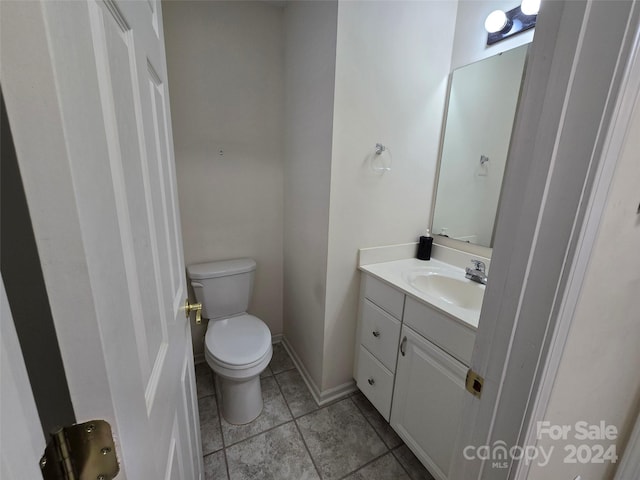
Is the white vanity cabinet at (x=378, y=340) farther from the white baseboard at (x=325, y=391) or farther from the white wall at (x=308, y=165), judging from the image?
the white wall at (x=308, y=165)

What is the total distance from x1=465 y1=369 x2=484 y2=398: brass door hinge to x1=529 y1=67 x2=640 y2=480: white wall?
0.44 ft

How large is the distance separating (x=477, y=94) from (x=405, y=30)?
0.51 metres

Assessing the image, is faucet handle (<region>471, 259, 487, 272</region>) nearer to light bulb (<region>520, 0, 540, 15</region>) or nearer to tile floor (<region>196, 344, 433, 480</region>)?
tile floor (<region>196, 344, 433, 480</region>)

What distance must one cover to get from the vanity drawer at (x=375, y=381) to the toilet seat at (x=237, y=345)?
0.56 metres

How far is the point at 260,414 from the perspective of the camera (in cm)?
160

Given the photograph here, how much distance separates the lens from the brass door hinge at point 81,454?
0.84 feet

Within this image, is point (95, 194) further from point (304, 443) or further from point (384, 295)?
point (304, 443)

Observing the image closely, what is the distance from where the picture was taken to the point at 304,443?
1439 millimetres

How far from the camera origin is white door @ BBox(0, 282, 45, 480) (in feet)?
0.66

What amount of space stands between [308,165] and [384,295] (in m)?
0.84

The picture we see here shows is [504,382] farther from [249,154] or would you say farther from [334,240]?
[249,154]

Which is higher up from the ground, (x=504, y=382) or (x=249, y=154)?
(x=249, y=154)

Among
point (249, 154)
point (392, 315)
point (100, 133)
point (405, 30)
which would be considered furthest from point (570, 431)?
point (249, 154)

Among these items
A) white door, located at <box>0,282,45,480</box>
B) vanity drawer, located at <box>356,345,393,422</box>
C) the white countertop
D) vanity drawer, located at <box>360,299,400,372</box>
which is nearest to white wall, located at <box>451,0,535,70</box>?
the white countertop
